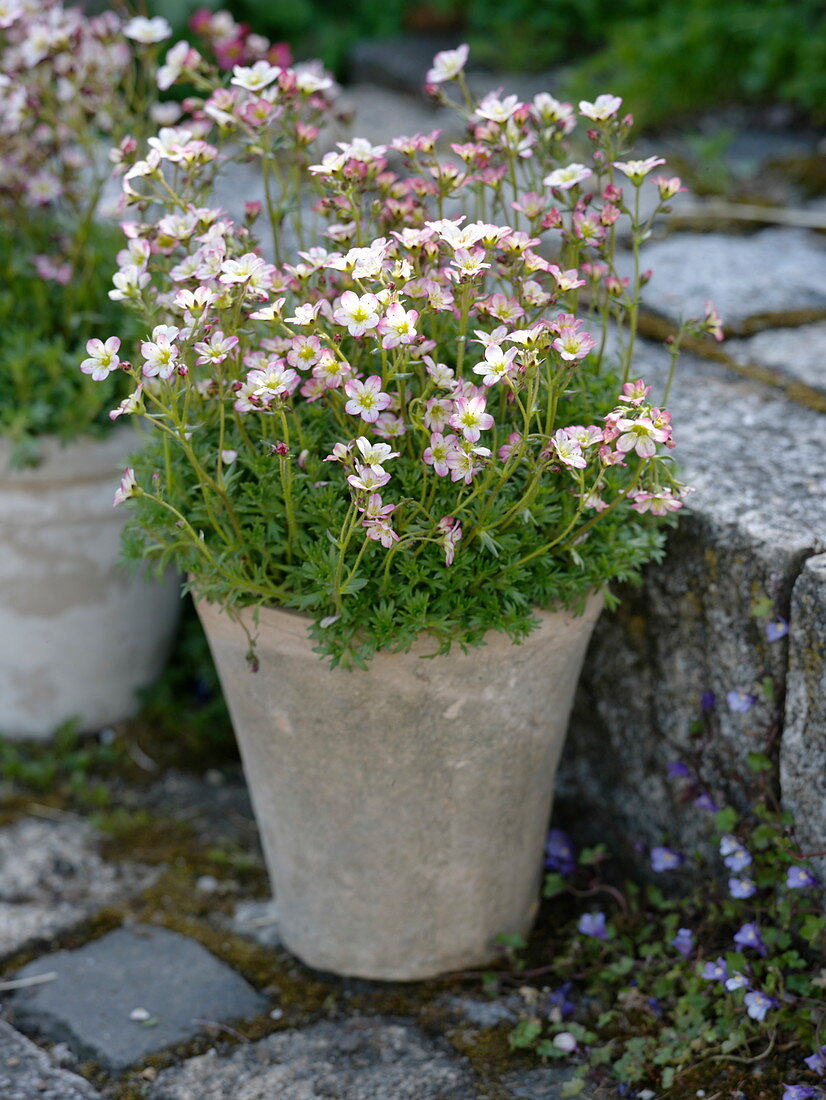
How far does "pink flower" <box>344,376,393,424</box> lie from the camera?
1.53m

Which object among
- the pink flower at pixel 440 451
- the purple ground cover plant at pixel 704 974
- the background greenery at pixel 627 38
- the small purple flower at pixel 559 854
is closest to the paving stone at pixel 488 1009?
the purple ground cover plant at pixel 704 974

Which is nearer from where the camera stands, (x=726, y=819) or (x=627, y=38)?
(x=726, y=819)

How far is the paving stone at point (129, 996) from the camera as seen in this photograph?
1.98 meters

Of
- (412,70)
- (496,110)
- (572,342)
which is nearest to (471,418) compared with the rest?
(572,342)

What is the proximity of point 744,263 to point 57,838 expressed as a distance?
2.08 meters

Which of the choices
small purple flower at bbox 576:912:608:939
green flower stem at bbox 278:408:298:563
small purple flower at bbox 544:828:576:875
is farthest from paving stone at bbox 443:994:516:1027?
green flower stem at bbox 278:408:298:563

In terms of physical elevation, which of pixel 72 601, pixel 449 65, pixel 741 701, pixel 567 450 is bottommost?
pixel 72 601

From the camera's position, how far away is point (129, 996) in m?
2.06

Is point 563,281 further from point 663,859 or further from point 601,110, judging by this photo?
point 663,859

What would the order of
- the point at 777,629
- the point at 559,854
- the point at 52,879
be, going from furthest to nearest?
the point at 52,879 → the point at 559,854 → the point at 777,629

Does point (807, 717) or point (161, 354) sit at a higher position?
point (161, 354)

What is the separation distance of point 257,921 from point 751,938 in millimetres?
937

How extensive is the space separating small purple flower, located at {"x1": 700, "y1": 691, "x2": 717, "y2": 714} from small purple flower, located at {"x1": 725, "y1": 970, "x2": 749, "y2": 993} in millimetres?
421

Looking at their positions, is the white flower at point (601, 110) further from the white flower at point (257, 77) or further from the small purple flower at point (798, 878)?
the small purple flower at point (798, 878)
